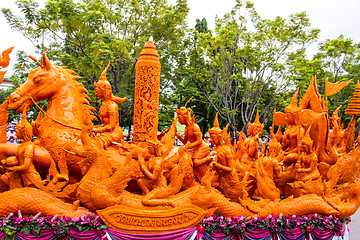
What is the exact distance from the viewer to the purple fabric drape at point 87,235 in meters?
2.98

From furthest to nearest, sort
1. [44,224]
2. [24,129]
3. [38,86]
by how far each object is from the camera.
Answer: [38,86] < [24,129] < [44,224]

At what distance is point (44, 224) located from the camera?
290 centimetres

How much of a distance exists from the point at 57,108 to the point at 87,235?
5.36ft

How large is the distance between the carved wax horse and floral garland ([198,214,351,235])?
73.4 inches

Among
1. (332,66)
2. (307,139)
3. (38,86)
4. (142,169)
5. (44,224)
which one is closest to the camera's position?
(44,224)

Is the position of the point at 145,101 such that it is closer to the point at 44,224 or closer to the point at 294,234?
the point at 44,224

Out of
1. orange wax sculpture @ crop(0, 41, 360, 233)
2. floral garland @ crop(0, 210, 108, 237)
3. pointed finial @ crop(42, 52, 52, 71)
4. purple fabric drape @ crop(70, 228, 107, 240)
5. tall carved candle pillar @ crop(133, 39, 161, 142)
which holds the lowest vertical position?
purple fabric drape @ crop(70, 228, 107, 240)

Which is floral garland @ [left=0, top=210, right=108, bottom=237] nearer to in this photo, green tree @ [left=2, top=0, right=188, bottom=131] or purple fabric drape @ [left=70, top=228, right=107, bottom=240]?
purple fabric drape @ [left=70, top=228, right=107, bottom=240]

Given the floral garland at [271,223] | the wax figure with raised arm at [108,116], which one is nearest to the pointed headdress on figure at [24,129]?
the wax figure with raised arm at [108,116]

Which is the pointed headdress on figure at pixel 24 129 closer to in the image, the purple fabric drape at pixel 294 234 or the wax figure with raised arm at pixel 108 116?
the wax figure with raised arm at pixel 108 116

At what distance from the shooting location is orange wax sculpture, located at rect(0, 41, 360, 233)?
3.10 meters

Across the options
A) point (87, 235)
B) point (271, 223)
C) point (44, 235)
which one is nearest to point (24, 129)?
point (44, 235)

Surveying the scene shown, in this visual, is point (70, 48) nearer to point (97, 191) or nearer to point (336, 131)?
point (97, 191)

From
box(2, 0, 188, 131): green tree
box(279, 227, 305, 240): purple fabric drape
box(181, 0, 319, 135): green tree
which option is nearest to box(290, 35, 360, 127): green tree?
box(181, 0, 319, 135): green tree
